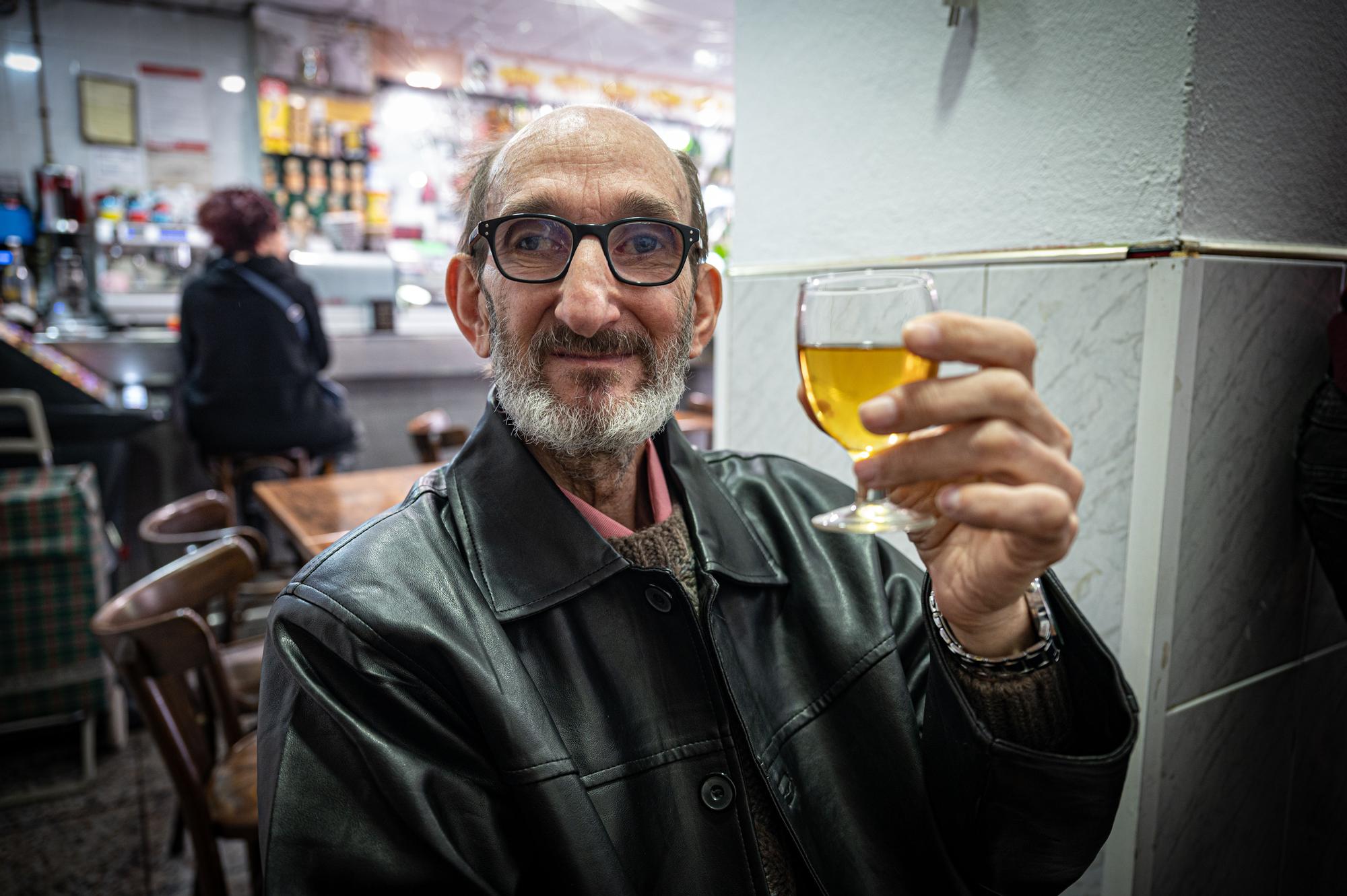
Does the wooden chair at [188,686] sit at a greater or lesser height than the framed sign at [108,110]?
lesser

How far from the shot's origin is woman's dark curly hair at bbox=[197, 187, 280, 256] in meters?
3.50

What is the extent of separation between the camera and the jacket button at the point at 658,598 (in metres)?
0.99

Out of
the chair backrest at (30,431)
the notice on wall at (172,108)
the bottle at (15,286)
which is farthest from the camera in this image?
the notice on wall at (172,108)

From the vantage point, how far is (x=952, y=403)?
2.00 ft

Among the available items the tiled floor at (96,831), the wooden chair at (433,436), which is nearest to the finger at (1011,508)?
the tiled floor at (96,831)

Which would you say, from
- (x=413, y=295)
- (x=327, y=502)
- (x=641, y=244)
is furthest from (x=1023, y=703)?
(x=413, y=295)

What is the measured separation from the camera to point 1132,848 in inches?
50.1

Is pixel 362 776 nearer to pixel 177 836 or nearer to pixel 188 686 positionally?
pixel 188 686

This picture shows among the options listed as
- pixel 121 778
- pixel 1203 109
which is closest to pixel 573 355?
pixel 1203 109

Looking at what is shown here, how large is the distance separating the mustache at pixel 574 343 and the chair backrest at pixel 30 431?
2.93 meters

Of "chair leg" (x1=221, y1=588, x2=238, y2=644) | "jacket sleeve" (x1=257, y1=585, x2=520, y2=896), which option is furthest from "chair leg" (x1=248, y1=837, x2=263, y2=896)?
"jacket sleeve" (x1=257, y1=585, x2=520, y2=896)

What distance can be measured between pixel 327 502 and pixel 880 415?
2.45 meters

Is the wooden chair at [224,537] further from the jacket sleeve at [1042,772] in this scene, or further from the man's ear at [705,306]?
the jacket sleeve at [1042,772]

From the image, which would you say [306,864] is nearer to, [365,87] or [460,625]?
[460,625]
